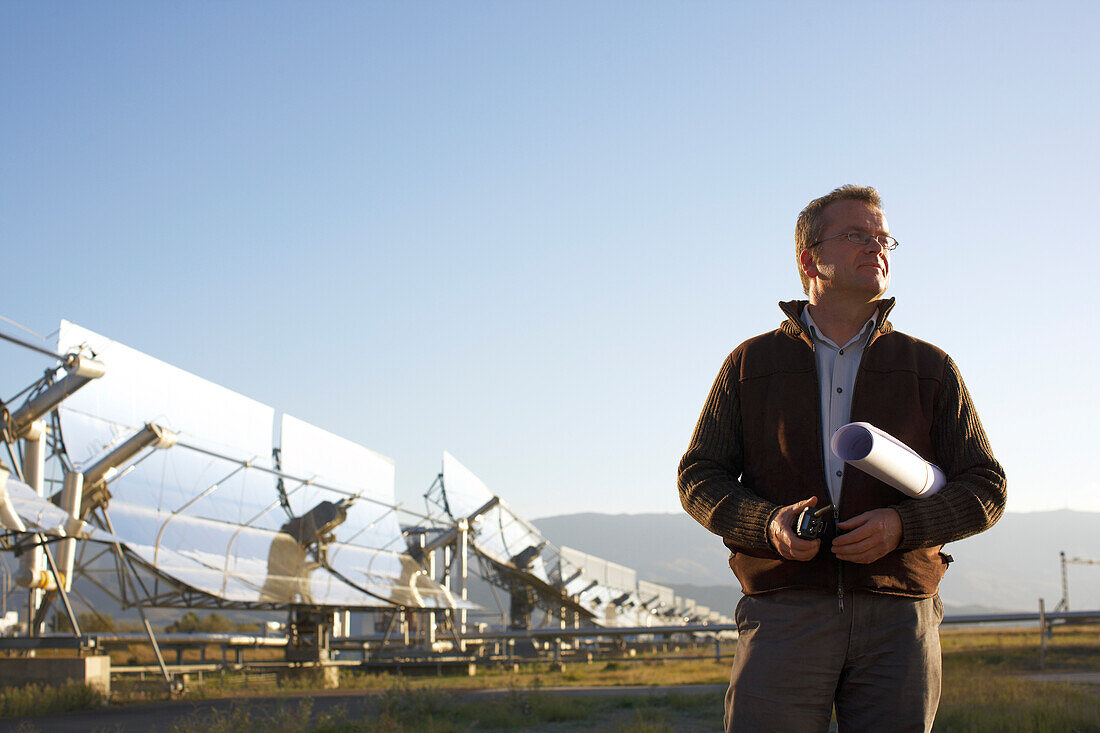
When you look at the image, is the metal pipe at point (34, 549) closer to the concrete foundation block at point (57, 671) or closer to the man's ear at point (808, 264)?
the concrete foundation block at point (57, 671)

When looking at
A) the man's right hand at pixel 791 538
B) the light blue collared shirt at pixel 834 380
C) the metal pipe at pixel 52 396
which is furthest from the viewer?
the metal pipe at pixel 52 396

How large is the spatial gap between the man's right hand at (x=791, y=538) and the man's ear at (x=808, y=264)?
0.81 m

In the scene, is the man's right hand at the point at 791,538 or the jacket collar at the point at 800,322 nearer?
the man's right hand at the point at 791,538

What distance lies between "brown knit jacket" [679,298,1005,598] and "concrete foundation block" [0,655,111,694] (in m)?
12.8

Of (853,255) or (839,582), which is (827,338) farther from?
(839,582)

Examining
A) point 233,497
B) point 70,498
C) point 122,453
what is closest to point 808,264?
point 70,498

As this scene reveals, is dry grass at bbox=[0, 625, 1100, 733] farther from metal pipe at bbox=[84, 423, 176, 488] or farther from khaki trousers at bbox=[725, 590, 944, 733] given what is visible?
khaki trousers at bbox=[725, 590, 944, 733]

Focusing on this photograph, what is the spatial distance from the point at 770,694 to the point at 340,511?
21425 mm

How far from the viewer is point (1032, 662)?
62.1 feet

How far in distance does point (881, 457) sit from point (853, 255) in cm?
77

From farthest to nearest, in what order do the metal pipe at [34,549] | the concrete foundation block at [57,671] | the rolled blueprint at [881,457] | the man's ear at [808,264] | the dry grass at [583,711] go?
the metal pipe at [34,549] → the concrete foundation block at [57,671] → the dry grass at [583,711] → the man's ear at [808,264] → the rolled blueprint at [881,457]

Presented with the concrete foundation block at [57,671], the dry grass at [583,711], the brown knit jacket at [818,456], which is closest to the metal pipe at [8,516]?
the dry grass at [583,711]

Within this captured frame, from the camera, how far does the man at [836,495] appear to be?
2393mm

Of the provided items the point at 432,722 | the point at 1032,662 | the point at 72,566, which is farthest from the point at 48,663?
the point at 1032,662
